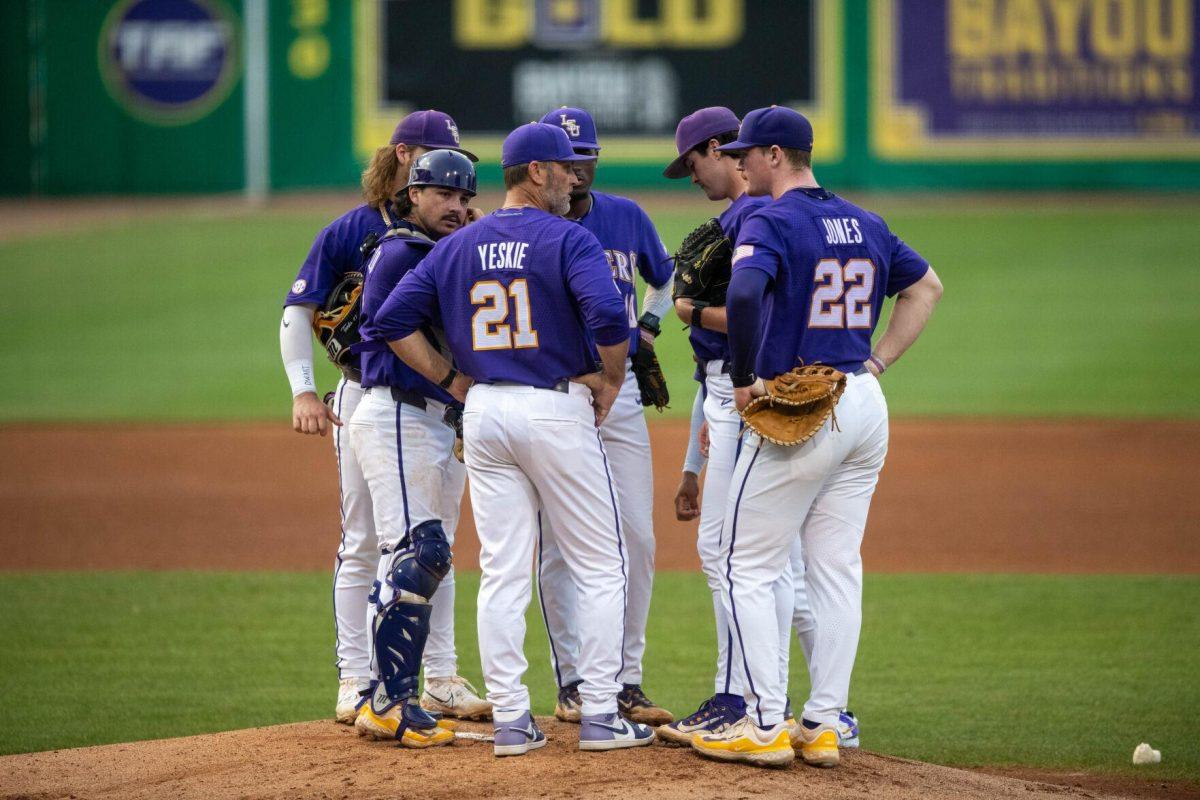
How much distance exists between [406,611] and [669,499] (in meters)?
6.05

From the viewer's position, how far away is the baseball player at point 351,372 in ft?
17.5

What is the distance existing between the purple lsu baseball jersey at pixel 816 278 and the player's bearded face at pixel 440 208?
102 centimetres

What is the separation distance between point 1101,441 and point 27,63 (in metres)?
18.2

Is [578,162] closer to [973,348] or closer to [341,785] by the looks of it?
[341,785]

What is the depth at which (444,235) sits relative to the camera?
205 inches

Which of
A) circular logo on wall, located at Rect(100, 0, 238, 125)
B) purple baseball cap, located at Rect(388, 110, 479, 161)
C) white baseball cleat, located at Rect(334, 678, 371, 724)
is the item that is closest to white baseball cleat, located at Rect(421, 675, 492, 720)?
white baseball cleat, located at Rect(334, 678, 371, 724)

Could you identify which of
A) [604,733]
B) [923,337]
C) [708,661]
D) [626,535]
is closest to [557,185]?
[626,535]

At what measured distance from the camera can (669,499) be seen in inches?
428

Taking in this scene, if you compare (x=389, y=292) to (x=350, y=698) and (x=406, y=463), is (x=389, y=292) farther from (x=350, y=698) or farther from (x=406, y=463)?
(x=350, y=698)

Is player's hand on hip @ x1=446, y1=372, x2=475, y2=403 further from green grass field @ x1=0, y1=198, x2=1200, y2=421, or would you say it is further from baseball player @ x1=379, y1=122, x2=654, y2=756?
green grass field @ x1=0, y1=198, x2=1200, y2=421

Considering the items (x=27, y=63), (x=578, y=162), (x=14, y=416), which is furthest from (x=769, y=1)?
(x=578, y=162)

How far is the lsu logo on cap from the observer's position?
5453 mm

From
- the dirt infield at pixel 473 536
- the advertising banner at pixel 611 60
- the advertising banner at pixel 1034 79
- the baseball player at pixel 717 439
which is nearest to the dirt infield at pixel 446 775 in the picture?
the dirt infield at pixel 473 536

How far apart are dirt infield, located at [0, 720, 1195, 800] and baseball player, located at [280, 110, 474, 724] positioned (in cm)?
35
